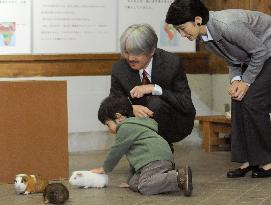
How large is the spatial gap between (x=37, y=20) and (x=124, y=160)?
4.45ft

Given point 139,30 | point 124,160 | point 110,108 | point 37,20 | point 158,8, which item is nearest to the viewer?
point 110,108

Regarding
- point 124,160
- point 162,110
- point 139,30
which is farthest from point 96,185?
point 124,160

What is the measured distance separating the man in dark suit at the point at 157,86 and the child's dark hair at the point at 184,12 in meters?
0.17

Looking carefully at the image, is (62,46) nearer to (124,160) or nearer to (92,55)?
(92,55)

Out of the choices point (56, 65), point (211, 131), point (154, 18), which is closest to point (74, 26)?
point (56, 65)

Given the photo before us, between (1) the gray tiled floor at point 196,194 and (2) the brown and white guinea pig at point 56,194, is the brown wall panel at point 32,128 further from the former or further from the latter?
(2) the brown and white guinea pig at point 56,194

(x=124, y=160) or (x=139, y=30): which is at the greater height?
(x=139, y=30)

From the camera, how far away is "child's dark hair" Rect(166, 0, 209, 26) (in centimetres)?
341

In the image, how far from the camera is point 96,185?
11.1 feet

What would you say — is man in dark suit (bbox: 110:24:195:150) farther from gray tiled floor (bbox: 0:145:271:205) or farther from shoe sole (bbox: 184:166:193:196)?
shoe sole (bbox: 184:166:193:196)

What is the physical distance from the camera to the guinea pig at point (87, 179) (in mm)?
3287

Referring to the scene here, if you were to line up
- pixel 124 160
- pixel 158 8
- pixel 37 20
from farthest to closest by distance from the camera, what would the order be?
pixel 158 8 → pixel 37 20 → pixel 124 160

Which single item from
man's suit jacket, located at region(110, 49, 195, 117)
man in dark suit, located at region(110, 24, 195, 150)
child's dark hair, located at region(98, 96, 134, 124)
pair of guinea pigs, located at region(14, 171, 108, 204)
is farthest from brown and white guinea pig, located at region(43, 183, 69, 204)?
man's suit jacket, located at region(110, 49, 195, 117)

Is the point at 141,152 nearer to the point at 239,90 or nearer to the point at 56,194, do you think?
the point at 56,194
